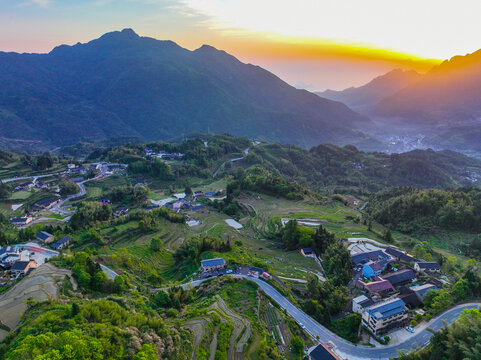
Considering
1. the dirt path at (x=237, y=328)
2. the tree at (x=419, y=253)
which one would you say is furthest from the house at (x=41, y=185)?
the tree at (x=419, y=253)

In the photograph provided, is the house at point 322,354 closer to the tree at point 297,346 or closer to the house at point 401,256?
the tree at point 297,346

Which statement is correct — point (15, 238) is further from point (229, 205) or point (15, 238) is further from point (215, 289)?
point (229, 205)

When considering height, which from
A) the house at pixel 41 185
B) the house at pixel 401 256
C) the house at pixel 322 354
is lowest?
the house at pixel 41 185

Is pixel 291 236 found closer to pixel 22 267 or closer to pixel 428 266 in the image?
pixel 428 266

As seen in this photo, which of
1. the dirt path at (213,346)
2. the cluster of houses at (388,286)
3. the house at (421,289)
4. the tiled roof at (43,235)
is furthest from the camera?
the tiled roof at (43,235)

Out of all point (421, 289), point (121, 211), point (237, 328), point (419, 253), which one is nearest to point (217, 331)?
point (237, 328)
